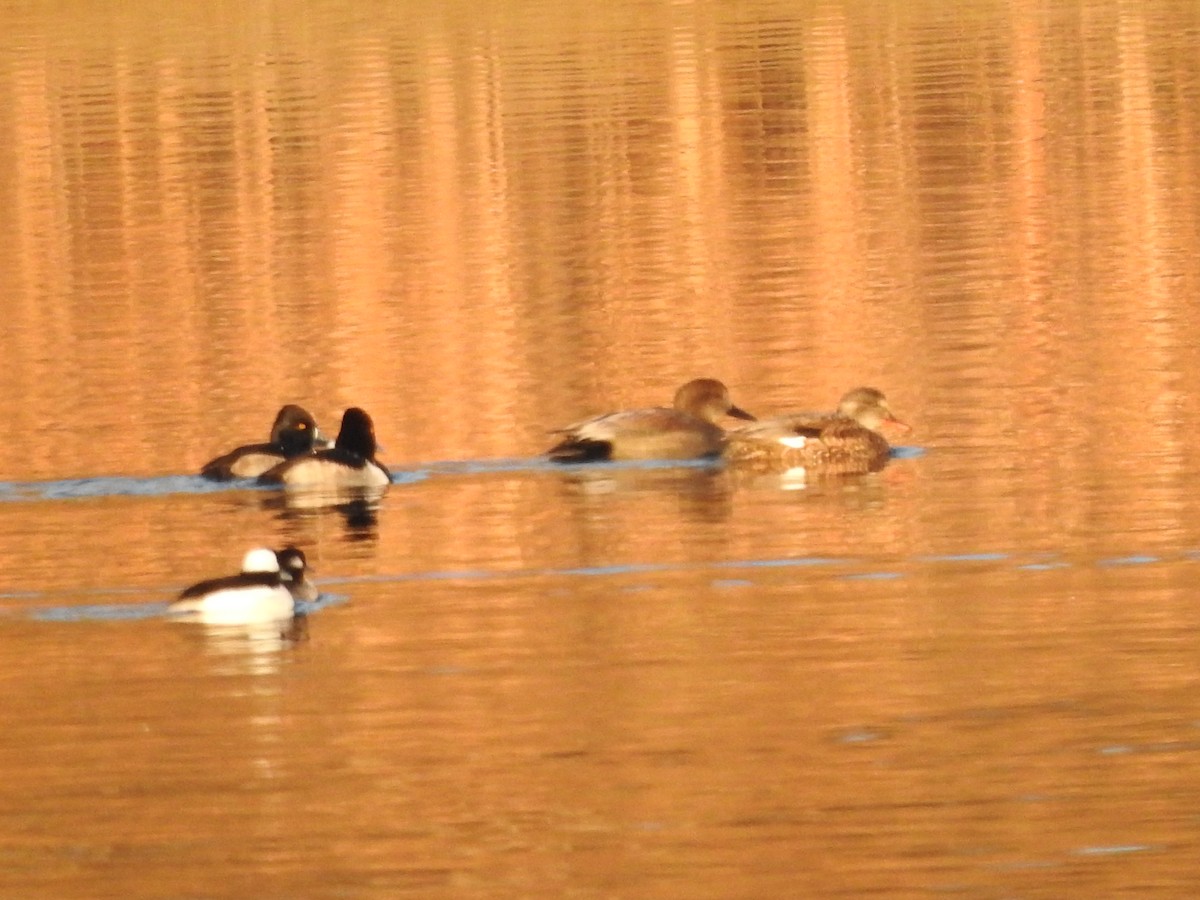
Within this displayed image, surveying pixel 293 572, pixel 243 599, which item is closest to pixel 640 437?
pixel 293 572

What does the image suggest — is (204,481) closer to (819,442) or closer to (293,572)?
(819,442)

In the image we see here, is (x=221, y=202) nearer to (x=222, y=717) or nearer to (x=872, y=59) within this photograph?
(x=872, y=59)

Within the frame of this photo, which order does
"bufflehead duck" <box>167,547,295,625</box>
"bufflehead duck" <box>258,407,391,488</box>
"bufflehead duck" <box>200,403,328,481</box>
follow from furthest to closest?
1. "bufflehead duck" <box>200,403,328,481</box>
2. "bufflehead duck" <box>258,407,391,488</box>
3. "bufflehead duck" <box>167,547,295,625</box>

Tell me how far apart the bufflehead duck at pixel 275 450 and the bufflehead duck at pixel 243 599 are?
13.0ft

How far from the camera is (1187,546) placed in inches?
584

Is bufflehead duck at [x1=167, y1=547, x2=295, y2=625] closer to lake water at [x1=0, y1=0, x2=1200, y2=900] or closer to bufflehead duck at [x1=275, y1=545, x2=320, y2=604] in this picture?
bufflehead duck at [x1=275, y1=545, x2=320, y2=604]

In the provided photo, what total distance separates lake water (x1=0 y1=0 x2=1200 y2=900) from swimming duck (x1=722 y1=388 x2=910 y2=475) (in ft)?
0.67

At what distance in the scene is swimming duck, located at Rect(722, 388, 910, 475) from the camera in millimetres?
18125

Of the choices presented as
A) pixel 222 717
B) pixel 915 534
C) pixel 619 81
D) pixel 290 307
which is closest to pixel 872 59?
pixel 619 81

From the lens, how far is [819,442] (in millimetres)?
18219

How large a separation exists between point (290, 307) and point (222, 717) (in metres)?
14.7

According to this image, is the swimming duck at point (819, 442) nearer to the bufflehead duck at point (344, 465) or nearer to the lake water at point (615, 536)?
the lake water at point (615, 536)

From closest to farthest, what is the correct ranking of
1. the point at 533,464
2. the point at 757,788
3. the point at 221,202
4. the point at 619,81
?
the point at 757,788
the point at 533,464
the point at 221,202
the point at 619,81

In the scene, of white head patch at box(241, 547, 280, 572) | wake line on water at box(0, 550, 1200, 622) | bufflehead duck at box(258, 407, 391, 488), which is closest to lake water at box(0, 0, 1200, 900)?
wake line on water at box(0, 550, 1200, 622)
